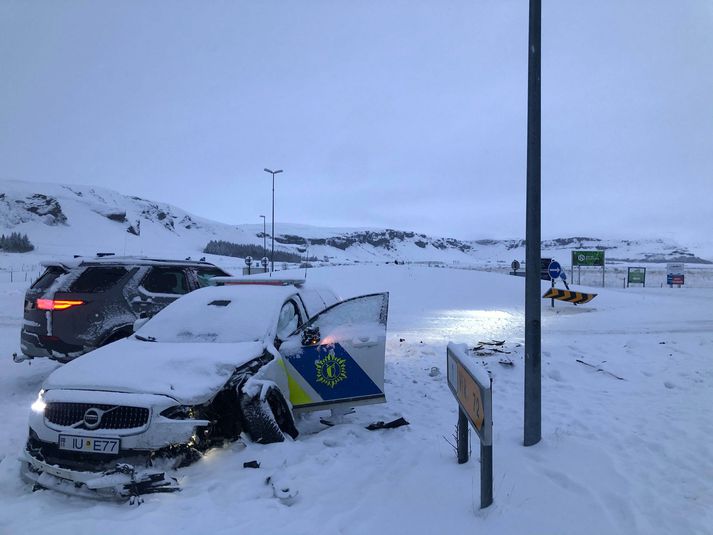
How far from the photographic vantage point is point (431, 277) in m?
27.6

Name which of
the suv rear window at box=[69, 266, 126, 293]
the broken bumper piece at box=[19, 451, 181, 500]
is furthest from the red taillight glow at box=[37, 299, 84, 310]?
the broken bumper piece at box=[19, 451, 181, 500]

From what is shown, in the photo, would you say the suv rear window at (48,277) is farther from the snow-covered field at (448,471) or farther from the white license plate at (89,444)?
the white license plate at (89,444)

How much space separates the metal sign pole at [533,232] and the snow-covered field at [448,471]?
0.41 meters

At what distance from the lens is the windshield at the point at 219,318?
16.5 ft

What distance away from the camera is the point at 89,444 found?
354 centimetres

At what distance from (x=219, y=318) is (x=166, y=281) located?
9.88ft

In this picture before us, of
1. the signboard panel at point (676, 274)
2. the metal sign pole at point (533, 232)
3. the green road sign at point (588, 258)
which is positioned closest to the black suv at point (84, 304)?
the metal sign pole at point (533, 232)

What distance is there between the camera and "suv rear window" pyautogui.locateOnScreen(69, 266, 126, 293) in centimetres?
659

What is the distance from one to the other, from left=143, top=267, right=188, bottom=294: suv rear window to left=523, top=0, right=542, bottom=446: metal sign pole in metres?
5.82

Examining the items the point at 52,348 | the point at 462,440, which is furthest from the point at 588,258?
the point at 52,348

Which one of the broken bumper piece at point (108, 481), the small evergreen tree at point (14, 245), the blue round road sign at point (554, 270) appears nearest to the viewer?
the broken bumper piece at point (108, 481)

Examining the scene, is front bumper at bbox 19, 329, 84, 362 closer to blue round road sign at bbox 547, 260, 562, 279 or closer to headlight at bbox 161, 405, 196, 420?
headlight at bbox 161, 405, 196, 420

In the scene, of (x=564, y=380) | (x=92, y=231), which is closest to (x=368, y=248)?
(x=92, y=231)

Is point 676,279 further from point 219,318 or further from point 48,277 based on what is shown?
point 48,277
